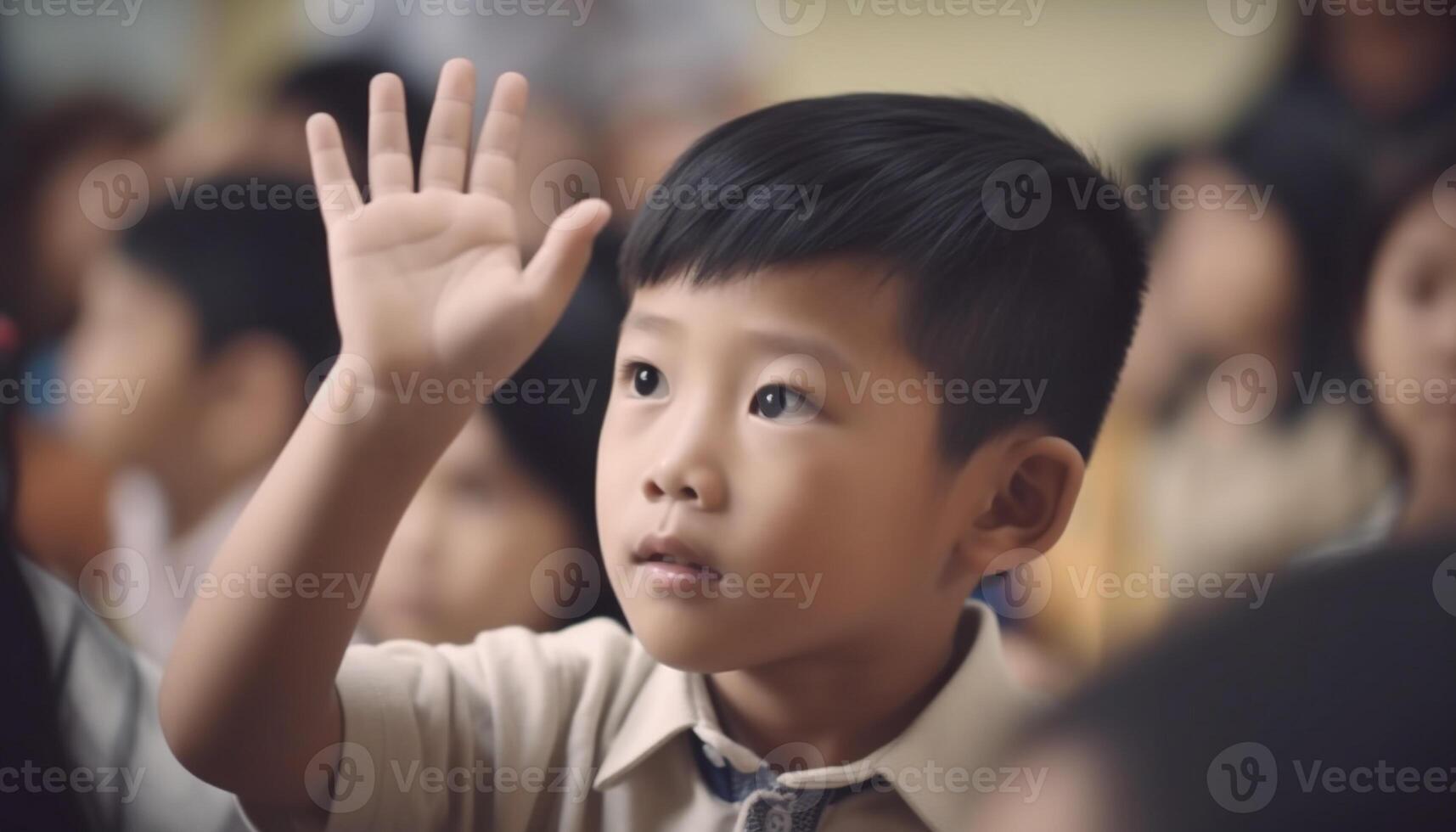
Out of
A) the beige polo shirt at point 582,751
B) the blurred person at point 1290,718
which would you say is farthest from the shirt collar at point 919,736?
the blurred person at point 1290,718

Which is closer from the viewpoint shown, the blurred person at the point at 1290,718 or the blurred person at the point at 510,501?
the blurred person at the point at 1290,718

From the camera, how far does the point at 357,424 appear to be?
61 cm

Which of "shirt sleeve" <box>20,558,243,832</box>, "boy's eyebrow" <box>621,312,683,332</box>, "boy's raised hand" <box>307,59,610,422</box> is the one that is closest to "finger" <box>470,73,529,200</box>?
"boy's raised hand" <box>307,59,610,422</box>

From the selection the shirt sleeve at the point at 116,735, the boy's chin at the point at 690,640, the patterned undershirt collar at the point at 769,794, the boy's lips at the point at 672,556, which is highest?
the boy's lips at the point at 672,556

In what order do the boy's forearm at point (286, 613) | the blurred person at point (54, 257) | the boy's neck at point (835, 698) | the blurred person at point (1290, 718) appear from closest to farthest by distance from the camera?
1. the blurred person at point (1290, 718)
2. the boy's forearm at point (286, 613)
3. the boy's neck at point (835, 698)
4. the blurred person at point (54, 257)

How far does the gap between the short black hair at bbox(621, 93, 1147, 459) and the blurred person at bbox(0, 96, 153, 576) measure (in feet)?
2.20

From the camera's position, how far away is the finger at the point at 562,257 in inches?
25.6

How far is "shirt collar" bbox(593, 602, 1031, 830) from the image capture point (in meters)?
0.65

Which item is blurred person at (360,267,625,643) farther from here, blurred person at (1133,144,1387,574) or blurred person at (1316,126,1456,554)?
blurred person at (1316,126,1456,554)

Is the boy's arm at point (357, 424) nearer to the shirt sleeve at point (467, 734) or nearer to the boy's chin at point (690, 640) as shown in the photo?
the shirt sleeve at point (467, 734)

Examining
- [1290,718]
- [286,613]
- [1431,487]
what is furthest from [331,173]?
[1431,487]

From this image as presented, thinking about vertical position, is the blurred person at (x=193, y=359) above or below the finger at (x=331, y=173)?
below

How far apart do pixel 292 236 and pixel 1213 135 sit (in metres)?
0.83

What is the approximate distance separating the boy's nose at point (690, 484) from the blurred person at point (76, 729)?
413mm
